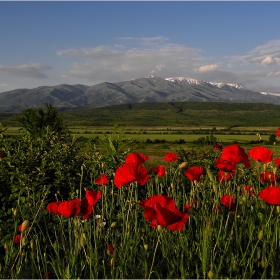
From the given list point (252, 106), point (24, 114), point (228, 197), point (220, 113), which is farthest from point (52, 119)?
point (252, 106)

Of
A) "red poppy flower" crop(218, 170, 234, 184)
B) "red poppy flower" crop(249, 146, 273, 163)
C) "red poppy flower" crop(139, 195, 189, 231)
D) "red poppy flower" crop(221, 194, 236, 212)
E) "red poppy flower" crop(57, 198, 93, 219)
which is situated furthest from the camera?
"red poppy flower" crop(218, 170, 234, 184)

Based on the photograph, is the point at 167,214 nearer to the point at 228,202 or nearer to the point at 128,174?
the point at 128,174

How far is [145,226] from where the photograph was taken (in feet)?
11.5

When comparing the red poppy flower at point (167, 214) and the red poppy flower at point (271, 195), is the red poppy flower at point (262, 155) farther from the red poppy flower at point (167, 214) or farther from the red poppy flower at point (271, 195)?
the red poppy flower at point (167, 214)

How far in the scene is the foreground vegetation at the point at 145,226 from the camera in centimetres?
232

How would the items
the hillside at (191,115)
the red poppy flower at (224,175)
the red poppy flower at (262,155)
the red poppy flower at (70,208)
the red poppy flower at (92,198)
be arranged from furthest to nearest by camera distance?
the hillside at (191,115), the red poppy flower at (224,175), the red poppy flower at (262,155), the red poppy flower at (92,198), the red poppy flower at (70,208)

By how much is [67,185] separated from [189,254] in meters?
3.67

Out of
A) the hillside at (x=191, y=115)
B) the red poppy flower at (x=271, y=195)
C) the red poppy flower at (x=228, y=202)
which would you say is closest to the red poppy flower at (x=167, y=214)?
the red poppy flower at (x=271, y=195)

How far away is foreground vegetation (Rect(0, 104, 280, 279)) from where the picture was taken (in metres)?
2.32

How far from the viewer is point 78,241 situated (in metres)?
2.51

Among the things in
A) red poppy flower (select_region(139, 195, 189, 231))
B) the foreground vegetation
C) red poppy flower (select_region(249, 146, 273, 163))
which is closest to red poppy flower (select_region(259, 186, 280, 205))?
the foreground vegetation

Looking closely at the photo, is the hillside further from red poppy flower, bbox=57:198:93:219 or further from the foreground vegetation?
red poppy flower, bbox=57:198:93:219

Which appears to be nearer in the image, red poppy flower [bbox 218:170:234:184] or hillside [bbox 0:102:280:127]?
red poppy flower [bbox 218:170:234:184]

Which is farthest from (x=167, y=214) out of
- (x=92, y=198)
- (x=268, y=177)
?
(x=268, y=177)
